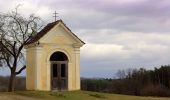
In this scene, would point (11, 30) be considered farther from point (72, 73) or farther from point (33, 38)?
point (72, 73)

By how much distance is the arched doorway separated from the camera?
4497 cm

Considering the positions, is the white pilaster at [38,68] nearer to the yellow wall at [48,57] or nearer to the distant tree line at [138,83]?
the yellow wall at [48,57]

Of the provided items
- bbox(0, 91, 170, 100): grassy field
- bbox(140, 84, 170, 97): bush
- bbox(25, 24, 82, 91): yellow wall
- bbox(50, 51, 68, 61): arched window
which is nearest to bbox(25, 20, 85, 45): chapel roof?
bbox(25, 24, 82, 91): yellow wall

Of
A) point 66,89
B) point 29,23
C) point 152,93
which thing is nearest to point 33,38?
point 29,23

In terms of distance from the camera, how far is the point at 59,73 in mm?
45250

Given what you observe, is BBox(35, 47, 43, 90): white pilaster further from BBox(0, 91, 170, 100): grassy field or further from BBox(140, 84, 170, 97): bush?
BBox(140, 84, 170, 97): bush

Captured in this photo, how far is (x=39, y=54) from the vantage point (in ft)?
144

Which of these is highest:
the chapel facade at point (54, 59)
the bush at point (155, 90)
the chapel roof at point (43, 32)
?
the chapel roof at point (43, 32)

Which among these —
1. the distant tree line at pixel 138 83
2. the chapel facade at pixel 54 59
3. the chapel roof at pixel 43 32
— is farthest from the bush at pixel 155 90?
the chapel roof at pixel 43 32

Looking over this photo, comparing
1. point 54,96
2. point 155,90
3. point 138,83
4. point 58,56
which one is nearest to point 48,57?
point 58,56

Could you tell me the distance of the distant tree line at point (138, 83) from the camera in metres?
78.9

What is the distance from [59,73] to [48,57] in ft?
6.33

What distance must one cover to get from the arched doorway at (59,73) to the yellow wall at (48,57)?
14.3 inches

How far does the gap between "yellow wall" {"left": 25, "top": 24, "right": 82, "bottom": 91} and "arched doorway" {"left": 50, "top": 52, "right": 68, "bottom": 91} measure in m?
0.36
